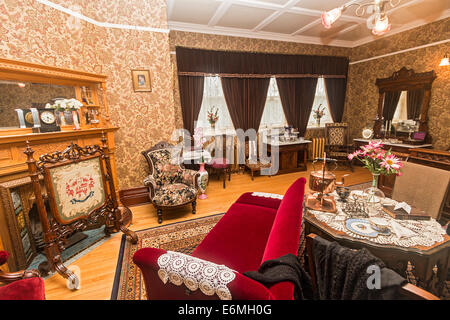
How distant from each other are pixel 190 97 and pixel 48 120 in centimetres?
251

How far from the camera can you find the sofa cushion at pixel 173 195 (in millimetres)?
2705

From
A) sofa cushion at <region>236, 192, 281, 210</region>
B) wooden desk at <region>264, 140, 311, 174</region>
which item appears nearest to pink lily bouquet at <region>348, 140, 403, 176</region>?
sofa cushion at <region>236, 192, 281, 210</region>

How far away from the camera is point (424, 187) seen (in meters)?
1.82

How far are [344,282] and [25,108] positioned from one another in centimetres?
326

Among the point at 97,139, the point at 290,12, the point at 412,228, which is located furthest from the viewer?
the point at 290,12

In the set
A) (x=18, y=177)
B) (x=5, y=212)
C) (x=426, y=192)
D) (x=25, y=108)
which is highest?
(x=25, y=108)

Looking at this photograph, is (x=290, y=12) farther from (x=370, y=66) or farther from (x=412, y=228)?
(x=412, y=228)

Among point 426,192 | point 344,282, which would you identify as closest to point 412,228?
point 426,192

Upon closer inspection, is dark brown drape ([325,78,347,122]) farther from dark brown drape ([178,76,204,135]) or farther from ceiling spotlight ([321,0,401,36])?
ceiling spotlight ([321,0,401,36])

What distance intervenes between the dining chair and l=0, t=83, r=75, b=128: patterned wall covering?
4095mm

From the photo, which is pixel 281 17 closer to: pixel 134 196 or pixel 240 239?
pixel 240 239

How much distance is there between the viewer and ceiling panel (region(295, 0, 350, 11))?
3304 mm

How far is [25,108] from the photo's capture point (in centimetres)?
223

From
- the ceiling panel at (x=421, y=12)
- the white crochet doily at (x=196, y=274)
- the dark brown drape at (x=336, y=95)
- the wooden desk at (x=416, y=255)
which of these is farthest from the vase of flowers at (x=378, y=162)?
the dark brown drape at (x=336, y=95)
